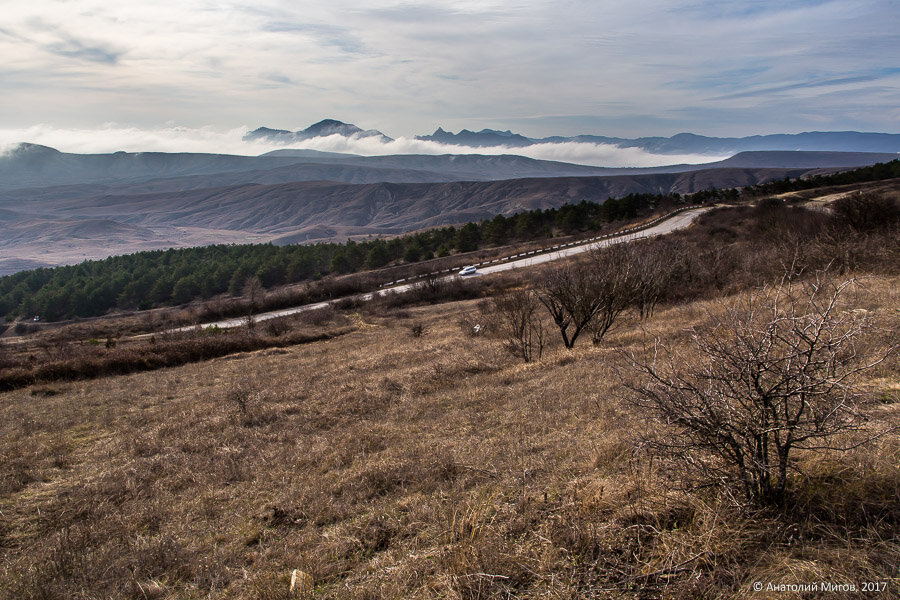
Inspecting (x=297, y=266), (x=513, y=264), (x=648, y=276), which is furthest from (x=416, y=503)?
(x=297, y=266)

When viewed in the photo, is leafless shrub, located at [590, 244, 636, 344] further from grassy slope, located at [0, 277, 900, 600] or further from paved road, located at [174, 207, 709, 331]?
paved road, located at [174, 207, 709, 331]

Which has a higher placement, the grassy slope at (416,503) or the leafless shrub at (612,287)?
the leafless shrub at (612,287)

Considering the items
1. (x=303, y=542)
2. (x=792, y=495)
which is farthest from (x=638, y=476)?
(x=303, y=542)

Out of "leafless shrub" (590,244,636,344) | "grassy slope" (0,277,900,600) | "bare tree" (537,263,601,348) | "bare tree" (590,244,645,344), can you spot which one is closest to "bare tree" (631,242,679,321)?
"leafless shrub" (590,244,636,344)

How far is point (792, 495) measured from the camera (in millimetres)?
3506

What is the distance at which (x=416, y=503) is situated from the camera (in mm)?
5234

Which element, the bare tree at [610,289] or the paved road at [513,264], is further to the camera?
the paved road at [513,264]

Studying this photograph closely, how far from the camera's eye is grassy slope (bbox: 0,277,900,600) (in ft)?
10.5

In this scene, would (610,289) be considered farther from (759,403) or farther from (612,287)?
(759,403)

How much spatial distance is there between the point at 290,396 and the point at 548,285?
30.2ft

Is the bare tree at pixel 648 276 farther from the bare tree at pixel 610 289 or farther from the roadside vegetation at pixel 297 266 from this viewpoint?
the roadside vegetation at pixel 297 266

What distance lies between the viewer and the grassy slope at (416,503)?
3201mm

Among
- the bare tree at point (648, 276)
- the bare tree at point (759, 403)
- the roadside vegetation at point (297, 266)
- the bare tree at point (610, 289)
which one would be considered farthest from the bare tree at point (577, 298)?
the roadside vegetation at point (297, 266)

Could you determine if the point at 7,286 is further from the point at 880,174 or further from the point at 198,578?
the point at 880,174
